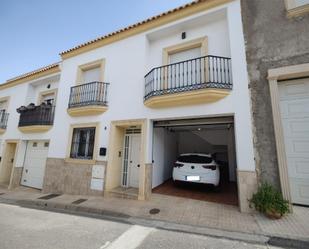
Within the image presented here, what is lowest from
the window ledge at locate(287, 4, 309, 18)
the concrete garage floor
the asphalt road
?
the asphalt road

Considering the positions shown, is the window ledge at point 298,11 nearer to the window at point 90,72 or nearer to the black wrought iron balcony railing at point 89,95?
the black wrought iron balcony railing at point 89,95

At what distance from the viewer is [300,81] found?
479cm

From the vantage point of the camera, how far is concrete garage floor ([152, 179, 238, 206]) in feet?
19.0

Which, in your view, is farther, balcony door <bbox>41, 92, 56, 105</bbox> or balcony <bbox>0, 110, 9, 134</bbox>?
balcony <bbox>0, 110, 9, 134</bbox>

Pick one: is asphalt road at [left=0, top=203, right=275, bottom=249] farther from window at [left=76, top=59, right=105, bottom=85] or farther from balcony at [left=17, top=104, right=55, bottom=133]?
window at [left=76, top=59, right=105, bottom=85]

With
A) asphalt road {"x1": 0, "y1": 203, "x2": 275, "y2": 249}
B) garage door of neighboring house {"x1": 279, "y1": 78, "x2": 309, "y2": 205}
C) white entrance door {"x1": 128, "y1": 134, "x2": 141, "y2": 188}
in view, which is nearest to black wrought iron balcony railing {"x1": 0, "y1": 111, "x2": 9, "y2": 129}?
asphalt road {"x1": 0, "y1": 203, "x2": 275, "y2": 249}

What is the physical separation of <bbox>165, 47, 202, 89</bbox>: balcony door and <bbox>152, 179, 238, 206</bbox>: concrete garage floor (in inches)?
165

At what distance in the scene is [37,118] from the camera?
897cm

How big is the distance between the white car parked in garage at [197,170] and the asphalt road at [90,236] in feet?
10.1

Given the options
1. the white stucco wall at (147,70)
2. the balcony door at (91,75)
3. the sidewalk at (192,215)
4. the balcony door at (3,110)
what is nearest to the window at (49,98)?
the white stucco wall at (147,70)

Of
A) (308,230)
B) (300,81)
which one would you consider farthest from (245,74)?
(308,230)

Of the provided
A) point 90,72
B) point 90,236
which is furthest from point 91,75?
point 90,236

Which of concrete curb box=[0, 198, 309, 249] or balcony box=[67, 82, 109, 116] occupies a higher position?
balcony box=[67, 82, 109, 116]

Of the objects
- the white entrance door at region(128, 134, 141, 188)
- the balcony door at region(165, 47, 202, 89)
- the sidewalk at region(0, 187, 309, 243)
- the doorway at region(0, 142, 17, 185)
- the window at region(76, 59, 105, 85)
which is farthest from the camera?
the doorway at region(0, 142, 17, 185)
